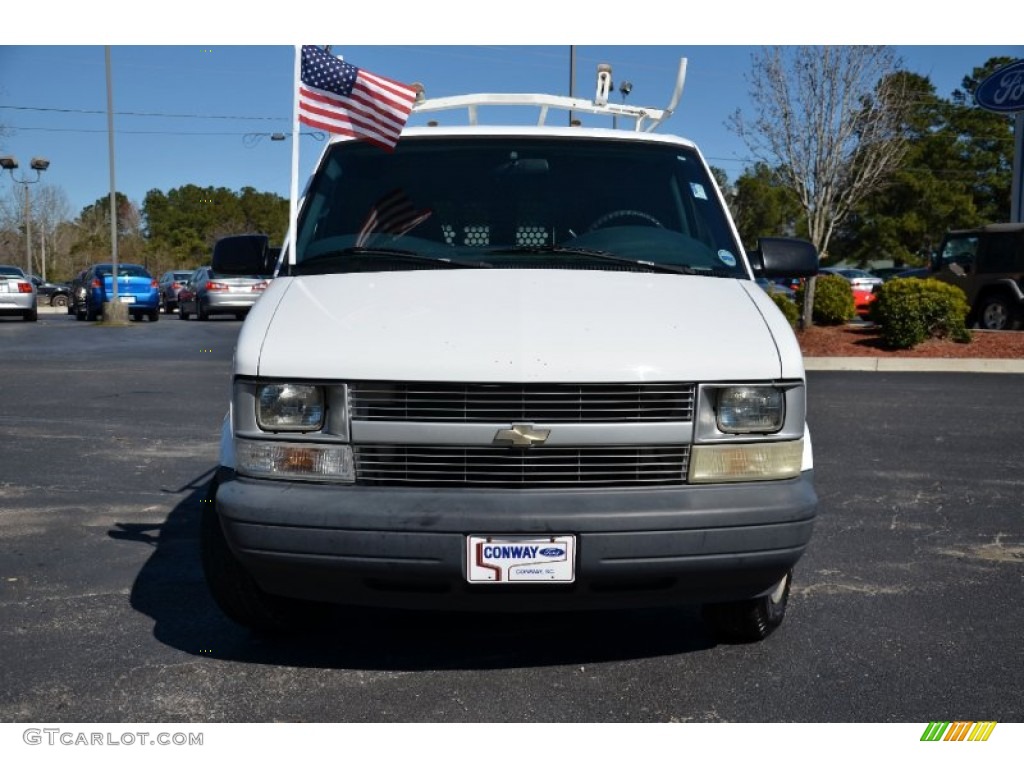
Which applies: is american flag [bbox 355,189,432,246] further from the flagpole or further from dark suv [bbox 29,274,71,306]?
dark suv [bbox 29,274,71,306]

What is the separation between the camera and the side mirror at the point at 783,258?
4766mm

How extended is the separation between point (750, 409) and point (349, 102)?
233 centimetres

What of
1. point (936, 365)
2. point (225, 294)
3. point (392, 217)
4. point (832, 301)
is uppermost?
point (392, 217)

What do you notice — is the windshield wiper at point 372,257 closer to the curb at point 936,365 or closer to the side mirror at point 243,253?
the side mirror at point 243,253

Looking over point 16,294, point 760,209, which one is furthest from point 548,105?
point 760,209

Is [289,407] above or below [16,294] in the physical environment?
above

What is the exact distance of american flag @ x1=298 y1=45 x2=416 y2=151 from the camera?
462 cm

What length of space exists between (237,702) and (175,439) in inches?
223

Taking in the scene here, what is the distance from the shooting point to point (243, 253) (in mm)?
4879

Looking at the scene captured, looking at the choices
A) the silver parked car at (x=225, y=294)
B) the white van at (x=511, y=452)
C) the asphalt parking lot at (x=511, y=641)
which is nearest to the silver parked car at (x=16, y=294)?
the silver parked car at (x=225, y=294)

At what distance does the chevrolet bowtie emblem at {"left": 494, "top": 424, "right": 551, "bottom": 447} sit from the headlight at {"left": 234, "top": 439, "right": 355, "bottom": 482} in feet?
1.60

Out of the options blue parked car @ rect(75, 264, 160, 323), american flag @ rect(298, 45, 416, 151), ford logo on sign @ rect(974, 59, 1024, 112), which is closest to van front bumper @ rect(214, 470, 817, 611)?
american flag @ rect(298, 45, 416, 151)

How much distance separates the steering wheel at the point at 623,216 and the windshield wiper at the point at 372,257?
722 millimetres

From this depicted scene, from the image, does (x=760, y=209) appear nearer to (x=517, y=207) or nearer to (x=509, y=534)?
(x=517, y=207)
